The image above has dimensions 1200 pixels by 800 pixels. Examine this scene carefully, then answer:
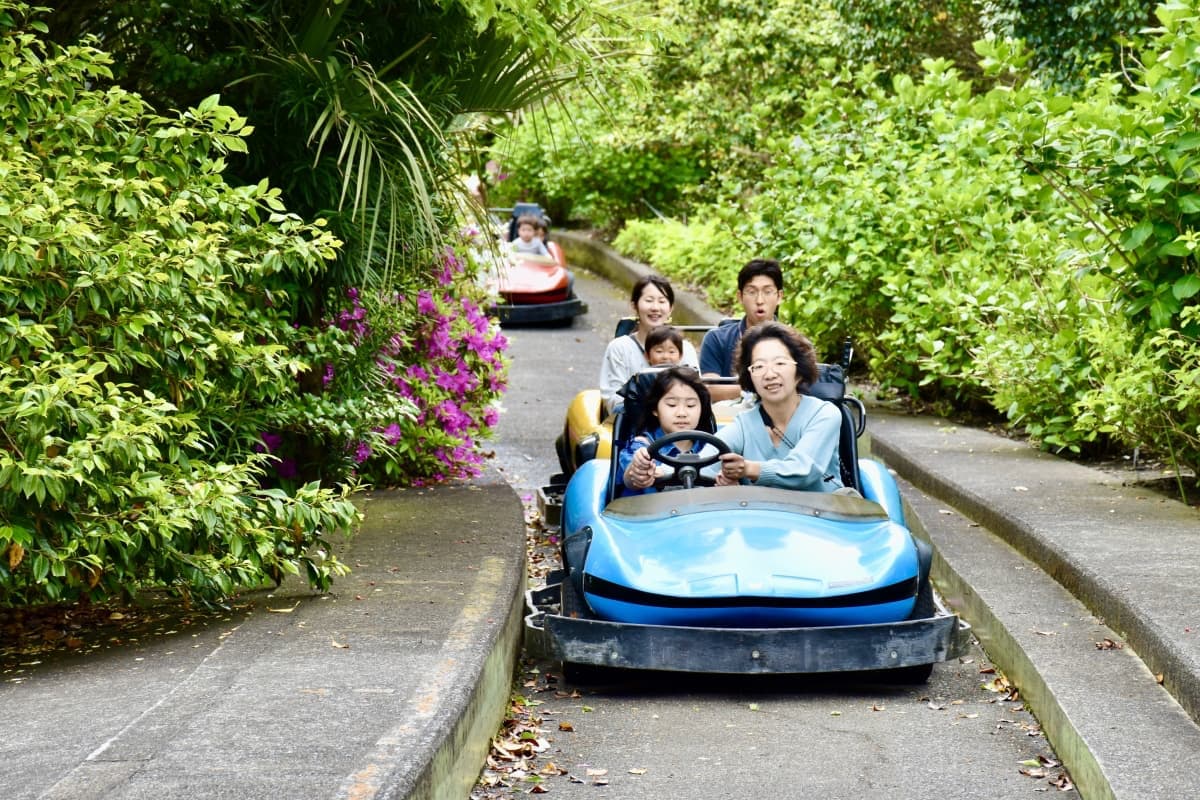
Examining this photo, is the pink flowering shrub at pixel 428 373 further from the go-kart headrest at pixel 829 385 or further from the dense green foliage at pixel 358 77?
the go-kart headrest at pixel 829 385

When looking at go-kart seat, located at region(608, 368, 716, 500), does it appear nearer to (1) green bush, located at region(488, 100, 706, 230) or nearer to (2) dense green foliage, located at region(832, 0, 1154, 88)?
(2) dense green foliage, located at region(832, 0, 1154, 88)

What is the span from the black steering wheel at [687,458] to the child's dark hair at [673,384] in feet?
0.60

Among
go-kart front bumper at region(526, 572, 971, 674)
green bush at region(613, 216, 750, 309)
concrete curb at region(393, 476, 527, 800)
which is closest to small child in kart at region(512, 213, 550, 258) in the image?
green bush at region(613, 216, 750, 309)

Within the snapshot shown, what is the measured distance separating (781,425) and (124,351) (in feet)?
8.50

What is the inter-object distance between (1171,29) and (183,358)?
15.7 ft

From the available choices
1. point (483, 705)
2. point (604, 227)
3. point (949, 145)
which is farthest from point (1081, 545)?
point (604, 227)

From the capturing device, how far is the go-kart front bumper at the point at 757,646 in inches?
221

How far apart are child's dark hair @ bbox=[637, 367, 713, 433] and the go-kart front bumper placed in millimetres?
1312

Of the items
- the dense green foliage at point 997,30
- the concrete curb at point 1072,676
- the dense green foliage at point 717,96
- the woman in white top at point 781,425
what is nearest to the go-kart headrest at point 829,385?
the woman in white top at point 781,425

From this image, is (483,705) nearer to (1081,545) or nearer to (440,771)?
(440,771)

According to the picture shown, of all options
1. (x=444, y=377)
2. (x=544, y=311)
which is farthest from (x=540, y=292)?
(x=444, y=377)

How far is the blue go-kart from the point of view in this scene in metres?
5.64

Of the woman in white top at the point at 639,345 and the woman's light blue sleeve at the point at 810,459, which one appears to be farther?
the woman in white top at the point at 639,345

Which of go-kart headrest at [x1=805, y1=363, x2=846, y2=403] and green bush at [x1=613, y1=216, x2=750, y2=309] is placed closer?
go-kart headrest at [x1=805, y1=363, x2=846, y2=403]
